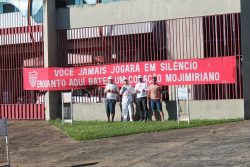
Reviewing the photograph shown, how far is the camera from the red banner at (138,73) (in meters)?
18.8

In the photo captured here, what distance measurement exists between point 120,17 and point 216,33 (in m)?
3.82

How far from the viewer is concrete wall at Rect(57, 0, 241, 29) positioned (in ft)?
62.5

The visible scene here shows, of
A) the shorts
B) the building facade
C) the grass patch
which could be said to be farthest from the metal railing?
the grass patch

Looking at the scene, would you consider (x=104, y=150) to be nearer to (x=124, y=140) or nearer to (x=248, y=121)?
(x=124, y=140)

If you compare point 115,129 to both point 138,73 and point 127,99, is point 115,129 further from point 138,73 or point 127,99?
point 138,73

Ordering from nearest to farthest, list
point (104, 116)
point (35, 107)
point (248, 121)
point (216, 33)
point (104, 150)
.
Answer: point (104, 150) → point (248, 121) → point (216, 33) → point (104, 116) → point (35, 107)

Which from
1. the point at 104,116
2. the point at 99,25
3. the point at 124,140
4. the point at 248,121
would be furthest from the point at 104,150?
the point at 99,25

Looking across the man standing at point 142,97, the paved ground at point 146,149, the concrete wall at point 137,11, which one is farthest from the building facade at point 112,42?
the paved ground at point 146,149

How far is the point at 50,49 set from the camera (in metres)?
21.4

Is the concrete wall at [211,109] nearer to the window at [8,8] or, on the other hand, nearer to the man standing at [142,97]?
the man standing at [142,97]

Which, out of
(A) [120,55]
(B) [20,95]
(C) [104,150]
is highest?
(A) [120,55]

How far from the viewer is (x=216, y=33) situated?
62.0 ft

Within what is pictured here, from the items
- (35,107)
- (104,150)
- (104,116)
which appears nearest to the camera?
(104,150)

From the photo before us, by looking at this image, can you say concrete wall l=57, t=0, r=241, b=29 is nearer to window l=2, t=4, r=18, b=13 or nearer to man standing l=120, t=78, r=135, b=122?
man standing l=120, t=78, r=135, b=122
